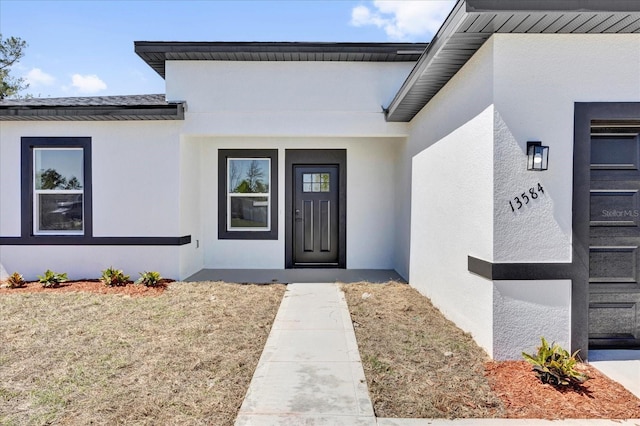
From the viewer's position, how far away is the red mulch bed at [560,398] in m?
2.77

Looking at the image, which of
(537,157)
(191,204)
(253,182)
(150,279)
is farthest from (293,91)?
(537,157)

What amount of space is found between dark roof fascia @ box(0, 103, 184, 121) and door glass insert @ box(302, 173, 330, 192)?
9.54ft

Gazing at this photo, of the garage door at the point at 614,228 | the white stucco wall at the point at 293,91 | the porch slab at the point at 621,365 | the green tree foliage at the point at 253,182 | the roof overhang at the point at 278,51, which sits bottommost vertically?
the porch slab at the point at 621,365

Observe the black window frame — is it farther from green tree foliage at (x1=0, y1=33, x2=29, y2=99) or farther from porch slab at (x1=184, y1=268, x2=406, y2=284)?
green tree foliage at (x1=0, y1=33, x2=29, y2=99)

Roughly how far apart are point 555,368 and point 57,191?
831 cm

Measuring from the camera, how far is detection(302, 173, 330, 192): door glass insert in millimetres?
8398

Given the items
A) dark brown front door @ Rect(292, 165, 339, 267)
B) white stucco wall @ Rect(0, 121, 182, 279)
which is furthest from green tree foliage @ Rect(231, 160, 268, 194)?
white stucco wall @ Rect(0, 121, 182, 279)

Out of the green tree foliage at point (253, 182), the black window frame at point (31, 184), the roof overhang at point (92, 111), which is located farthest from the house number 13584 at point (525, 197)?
the black window frame at point (31, 184)

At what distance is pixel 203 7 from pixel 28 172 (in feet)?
17.1

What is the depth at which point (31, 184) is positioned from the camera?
23.1ft

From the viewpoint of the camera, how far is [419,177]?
20.5 feet

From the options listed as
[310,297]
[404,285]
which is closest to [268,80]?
[310,297]

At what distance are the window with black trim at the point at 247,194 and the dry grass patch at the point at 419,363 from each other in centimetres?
345

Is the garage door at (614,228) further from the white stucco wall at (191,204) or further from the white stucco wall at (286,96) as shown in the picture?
the white stucco wall at (191,204)
